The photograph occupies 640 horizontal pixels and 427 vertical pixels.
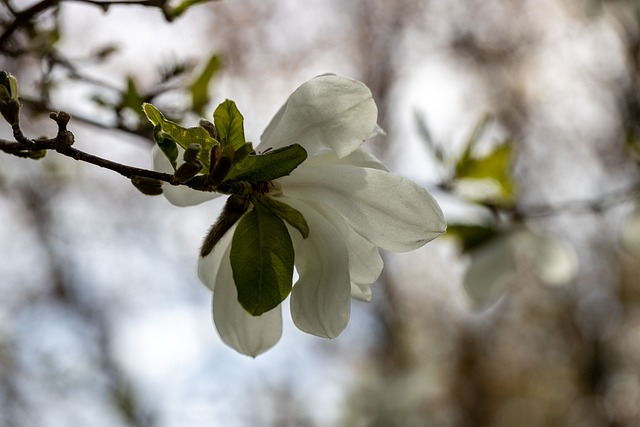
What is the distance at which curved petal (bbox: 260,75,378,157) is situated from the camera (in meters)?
0.45

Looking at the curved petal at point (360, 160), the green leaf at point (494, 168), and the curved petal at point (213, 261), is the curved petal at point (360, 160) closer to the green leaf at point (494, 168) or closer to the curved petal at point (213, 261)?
the curved petal at point (213, 261)

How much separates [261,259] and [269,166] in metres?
0.06

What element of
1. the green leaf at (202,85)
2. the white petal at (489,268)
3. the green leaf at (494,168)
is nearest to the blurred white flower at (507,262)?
the white petal at (489,268)

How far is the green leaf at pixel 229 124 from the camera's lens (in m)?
0.45

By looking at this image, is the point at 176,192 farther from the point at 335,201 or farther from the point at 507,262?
the point at 507,262

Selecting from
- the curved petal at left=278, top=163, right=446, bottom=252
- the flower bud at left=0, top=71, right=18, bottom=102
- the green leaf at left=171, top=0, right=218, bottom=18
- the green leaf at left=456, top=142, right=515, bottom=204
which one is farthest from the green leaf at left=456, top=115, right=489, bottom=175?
the flower bud at left=0, top=71, right=18, bottom=102

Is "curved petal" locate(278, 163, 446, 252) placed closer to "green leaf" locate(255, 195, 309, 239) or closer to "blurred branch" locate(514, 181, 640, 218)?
"green leaf" locate(255, 195, 309, 239)

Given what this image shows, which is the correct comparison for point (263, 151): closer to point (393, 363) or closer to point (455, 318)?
point (393, 363)

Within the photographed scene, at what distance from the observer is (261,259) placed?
450 mm

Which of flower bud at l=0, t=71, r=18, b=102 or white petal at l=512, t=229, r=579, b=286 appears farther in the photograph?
white petal at l=512, t=229, r=579, b=286

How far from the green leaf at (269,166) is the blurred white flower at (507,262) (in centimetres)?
75

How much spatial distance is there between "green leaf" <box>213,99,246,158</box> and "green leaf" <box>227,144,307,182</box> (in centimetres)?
2

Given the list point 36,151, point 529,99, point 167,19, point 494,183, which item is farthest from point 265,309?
point 529,99

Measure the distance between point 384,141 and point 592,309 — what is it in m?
2.00
